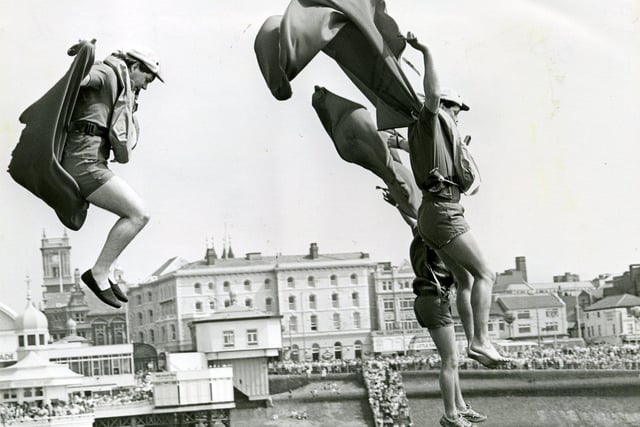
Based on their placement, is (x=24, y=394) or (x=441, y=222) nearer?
(x=441, y=222)

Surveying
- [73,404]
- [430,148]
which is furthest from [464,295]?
[73,404]

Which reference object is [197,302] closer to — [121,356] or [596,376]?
[121,356]

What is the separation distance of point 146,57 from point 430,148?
5.64 feet

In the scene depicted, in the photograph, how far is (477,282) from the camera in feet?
22.2

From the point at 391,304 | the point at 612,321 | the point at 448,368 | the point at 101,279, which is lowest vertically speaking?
the point at 612,321

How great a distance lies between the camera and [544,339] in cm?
4841

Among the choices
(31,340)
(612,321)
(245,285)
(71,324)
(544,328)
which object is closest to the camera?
(245,285)

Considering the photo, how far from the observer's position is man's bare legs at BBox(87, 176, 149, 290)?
6738 millimetres

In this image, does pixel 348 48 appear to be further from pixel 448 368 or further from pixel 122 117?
pixel 448 368

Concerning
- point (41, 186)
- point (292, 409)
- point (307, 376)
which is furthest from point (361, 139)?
point (307, 376)

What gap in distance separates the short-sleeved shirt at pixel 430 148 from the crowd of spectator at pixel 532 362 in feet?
91.7

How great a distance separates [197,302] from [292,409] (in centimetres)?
756

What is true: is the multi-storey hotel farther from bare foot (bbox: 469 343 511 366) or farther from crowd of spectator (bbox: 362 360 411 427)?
bare foot (bbox: 469 343 511 366)

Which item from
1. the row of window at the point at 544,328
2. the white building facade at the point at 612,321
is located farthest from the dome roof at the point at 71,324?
the white building facade at the point at 612,321
